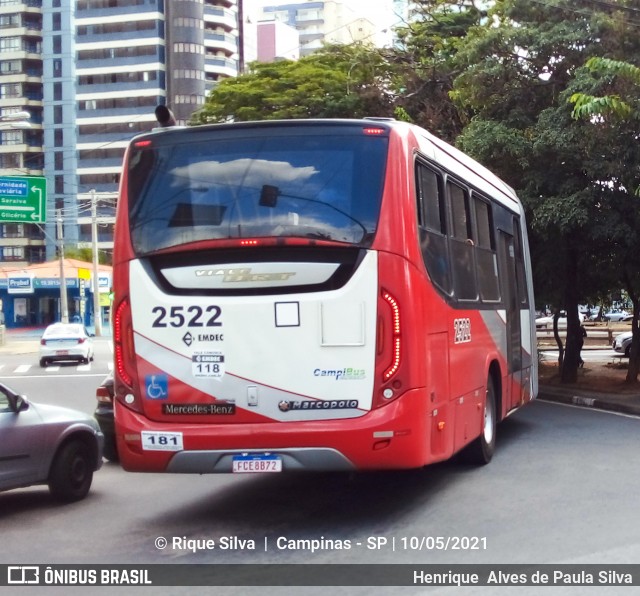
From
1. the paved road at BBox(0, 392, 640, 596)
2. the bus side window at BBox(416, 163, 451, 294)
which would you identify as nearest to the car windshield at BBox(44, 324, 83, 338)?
the paved road at BBox(0, 392, 640, 596)

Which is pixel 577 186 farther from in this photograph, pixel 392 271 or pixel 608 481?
pixel 392 271

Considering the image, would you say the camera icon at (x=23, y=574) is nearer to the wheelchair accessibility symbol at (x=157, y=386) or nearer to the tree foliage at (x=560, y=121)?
the wheelchair accessibility symbol at (x=157, y=386)

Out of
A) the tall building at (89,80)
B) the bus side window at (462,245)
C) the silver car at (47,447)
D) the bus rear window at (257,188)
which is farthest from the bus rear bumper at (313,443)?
the tall building at (89,80)

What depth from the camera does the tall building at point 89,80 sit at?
289ft

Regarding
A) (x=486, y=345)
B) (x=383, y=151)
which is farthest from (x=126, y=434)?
(x=486, y=345)

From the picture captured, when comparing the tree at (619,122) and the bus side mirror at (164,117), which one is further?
the tree at (619,122)

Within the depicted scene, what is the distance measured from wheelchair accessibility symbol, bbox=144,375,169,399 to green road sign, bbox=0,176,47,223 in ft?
76.3

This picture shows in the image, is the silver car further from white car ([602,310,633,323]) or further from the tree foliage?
white car ([602,310,633,323])

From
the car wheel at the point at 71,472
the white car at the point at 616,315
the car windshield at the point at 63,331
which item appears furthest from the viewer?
the white car at the point at 616,315

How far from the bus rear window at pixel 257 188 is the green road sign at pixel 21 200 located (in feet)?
74.9

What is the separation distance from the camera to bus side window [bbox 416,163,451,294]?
29.1 feet

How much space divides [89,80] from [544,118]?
7797cm

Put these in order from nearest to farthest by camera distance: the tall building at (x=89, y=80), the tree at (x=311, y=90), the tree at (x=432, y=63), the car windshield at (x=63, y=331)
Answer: the tree at (x=432, y=63) < the tree at (x=311, y=90) < the car windshield at (x=63, y=331) < the tall building at (x=89, y=80)

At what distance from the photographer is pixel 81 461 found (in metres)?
10.3
